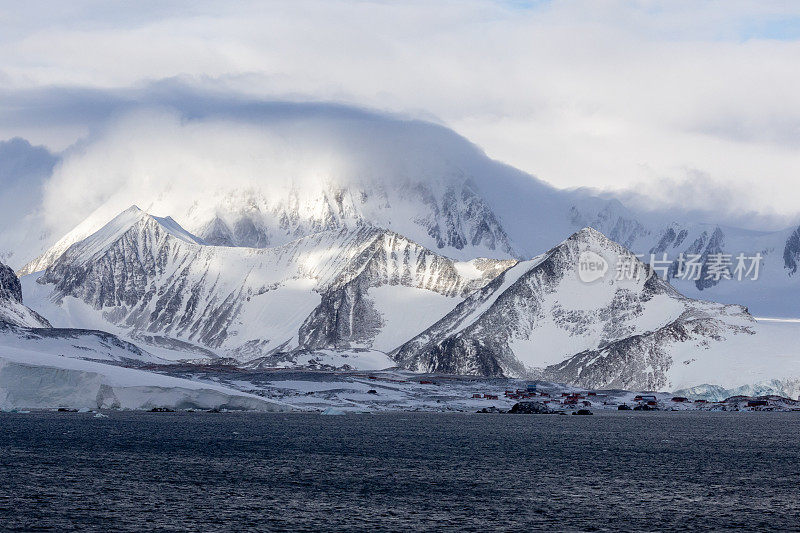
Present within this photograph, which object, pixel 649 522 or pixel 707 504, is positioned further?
pixel 707 504

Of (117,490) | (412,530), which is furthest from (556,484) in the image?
(117,490)

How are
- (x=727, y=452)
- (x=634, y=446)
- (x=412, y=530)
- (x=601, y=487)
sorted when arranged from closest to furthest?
(x=412, y=530) < (x=601, y=487) < (x=727, y=452) < (x=634, y=446)

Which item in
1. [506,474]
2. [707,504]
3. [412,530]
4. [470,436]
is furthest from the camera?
[470,436]

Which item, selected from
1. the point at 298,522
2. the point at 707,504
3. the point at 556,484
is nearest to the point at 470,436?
the point at 556,484

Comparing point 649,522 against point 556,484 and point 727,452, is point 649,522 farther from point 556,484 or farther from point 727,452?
point 727,452

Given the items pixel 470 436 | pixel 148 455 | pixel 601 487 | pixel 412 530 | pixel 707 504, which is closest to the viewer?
pixel 412 530

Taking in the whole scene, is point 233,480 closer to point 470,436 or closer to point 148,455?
point 148,455
